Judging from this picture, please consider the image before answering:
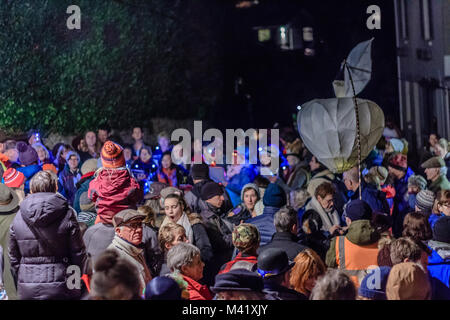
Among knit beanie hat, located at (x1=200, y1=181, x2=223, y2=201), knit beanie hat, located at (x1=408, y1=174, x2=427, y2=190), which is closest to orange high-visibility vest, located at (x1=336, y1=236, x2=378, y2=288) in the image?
knit beanie hat, located at (x1=200, y1=181, x2=223, y2=201)

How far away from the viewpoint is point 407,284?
492cm

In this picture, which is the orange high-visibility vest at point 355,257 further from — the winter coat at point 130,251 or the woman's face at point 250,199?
the woman's face at point 250,199

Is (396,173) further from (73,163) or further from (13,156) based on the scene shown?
(13,156)

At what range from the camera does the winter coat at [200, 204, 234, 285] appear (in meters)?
7.02

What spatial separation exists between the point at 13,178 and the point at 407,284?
437cm

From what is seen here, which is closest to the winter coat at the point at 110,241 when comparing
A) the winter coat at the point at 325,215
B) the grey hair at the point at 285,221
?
the grey hair at the point at 285,221

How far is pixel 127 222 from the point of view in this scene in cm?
600

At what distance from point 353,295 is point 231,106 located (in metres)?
18.8

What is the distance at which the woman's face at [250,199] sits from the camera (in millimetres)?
8250

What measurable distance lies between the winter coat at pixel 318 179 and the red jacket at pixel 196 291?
11.8ft

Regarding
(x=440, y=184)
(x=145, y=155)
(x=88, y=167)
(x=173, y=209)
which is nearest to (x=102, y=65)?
(x=145, y=155)

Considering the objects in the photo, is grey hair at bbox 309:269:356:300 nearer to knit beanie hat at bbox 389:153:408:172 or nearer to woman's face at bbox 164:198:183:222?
woman's face at bbox 164:198:183:222

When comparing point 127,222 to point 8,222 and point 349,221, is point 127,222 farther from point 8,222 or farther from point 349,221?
point 349,221

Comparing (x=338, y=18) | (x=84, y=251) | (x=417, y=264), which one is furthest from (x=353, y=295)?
(x=338, y=18)
